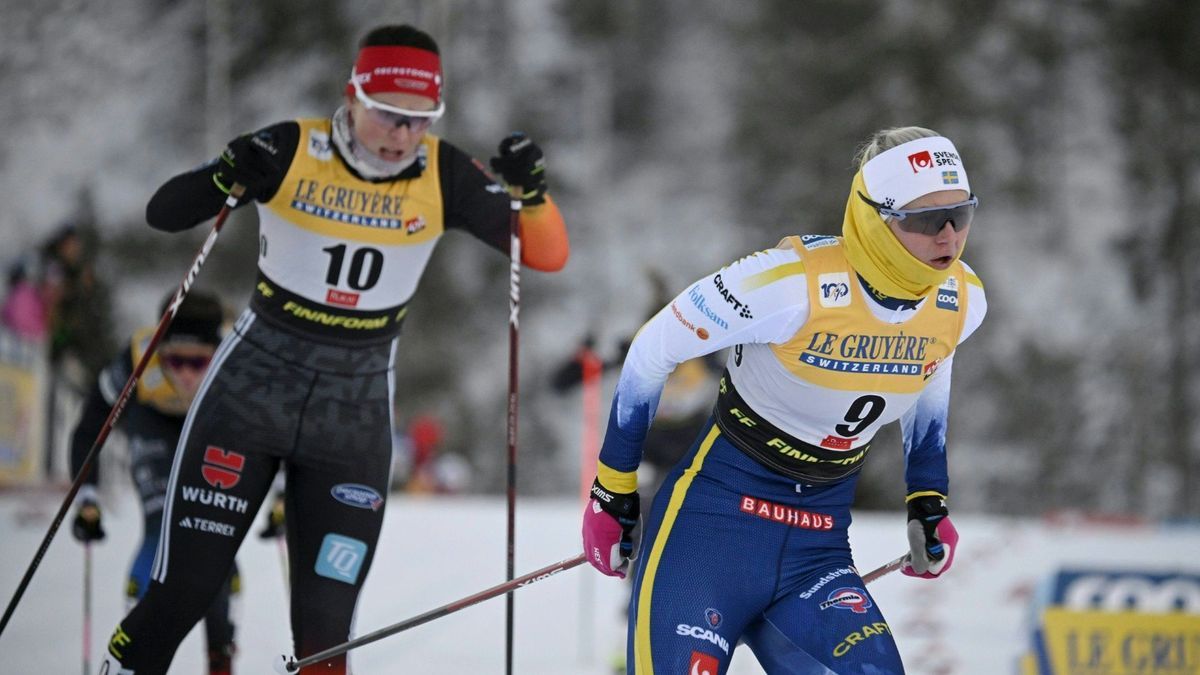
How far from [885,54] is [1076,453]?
3.98m

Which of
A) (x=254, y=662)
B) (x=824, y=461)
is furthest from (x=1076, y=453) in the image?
(x=824, y=461)

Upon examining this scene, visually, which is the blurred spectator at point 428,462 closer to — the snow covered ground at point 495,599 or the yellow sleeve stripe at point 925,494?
the snow covered ground at point 495,599

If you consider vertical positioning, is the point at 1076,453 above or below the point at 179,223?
above

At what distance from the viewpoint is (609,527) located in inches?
124

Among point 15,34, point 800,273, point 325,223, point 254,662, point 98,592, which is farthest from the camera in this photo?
point 15,34

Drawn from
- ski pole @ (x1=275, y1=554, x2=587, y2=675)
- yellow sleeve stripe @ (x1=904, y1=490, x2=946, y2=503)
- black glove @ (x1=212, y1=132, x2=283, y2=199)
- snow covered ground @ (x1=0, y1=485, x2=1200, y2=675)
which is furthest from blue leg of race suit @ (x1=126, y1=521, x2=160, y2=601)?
yellow sleeve stripe @ (x1=904, y1=490, x2=946, y2=503)

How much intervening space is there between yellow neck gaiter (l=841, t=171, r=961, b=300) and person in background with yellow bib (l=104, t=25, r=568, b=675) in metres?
1.01

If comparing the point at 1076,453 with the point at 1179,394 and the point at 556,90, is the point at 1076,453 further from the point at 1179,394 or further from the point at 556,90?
the point at 556,90

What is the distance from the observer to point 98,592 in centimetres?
704

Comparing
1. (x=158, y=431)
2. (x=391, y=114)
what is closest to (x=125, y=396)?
(x=391, y=114)

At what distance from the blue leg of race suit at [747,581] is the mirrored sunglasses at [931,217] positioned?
637 mm

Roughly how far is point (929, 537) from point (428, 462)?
9.36 metres

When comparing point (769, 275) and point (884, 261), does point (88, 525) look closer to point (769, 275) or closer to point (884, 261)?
point (769, 275)

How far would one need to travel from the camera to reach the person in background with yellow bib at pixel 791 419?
3.00 metres
